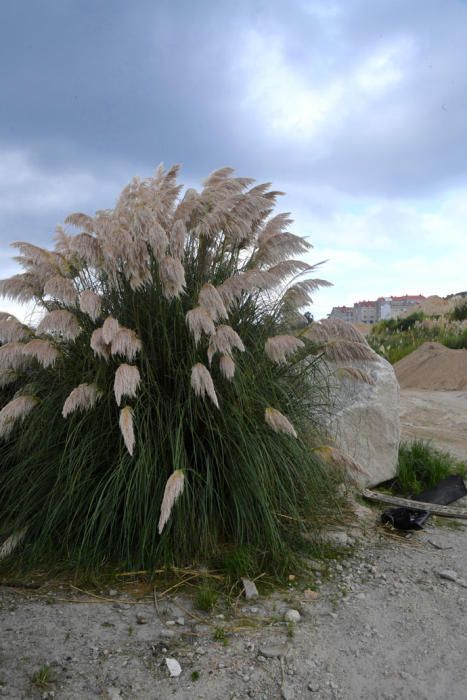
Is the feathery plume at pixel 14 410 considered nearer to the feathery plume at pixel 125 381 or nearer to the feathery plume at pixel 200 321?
the feathery plume at pixel 125 381

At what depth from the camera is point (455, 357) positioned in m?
12.5

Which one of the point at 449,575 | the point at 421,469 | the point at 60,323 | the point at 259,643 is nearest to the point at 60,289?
the point at 60,323

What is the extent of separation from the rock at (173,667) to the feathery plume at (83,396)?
3.99 feet

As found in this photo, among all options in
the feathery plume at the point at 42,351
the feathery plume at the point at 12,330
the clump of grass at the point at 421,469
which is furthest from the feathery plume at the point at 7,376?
the clump of grass at the point at 421,469

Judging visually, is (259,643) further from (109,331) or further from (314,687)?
(109,331)

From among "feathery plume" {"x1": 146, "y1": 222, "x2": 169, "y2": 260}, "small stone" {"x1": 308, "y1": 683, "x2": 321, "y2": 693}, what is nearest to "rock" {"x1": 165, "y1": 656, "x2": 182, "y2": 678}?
"small stone" {"x1": 308, "y1": 683, "x2": 321, "y2": 693}

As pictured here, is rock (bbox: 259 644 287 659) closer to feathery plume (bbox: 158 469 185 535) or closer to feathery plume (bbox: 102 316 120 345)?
feathery plume (bbox: 158 469 185 535)

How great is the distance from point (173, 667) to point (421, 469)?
3325 millimetres

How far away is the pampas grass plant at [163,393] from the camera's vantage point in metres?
3.15

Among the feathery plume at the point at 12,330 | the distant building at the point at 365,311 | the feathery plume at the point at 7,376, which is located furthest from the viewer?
the distant building at the point at 365,311

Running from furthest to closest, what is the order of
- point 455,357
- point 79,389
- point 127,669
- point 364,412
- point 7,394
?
point 455,357 < point 364,412 < point 7,394 < point 79,389 < point 127,669

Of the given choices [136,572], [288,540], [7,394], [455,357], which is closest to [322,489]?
[288,540]

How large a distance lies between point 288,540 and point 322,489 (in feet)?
1.38

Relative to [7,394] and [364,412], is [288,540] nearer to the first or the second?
[364,412]
